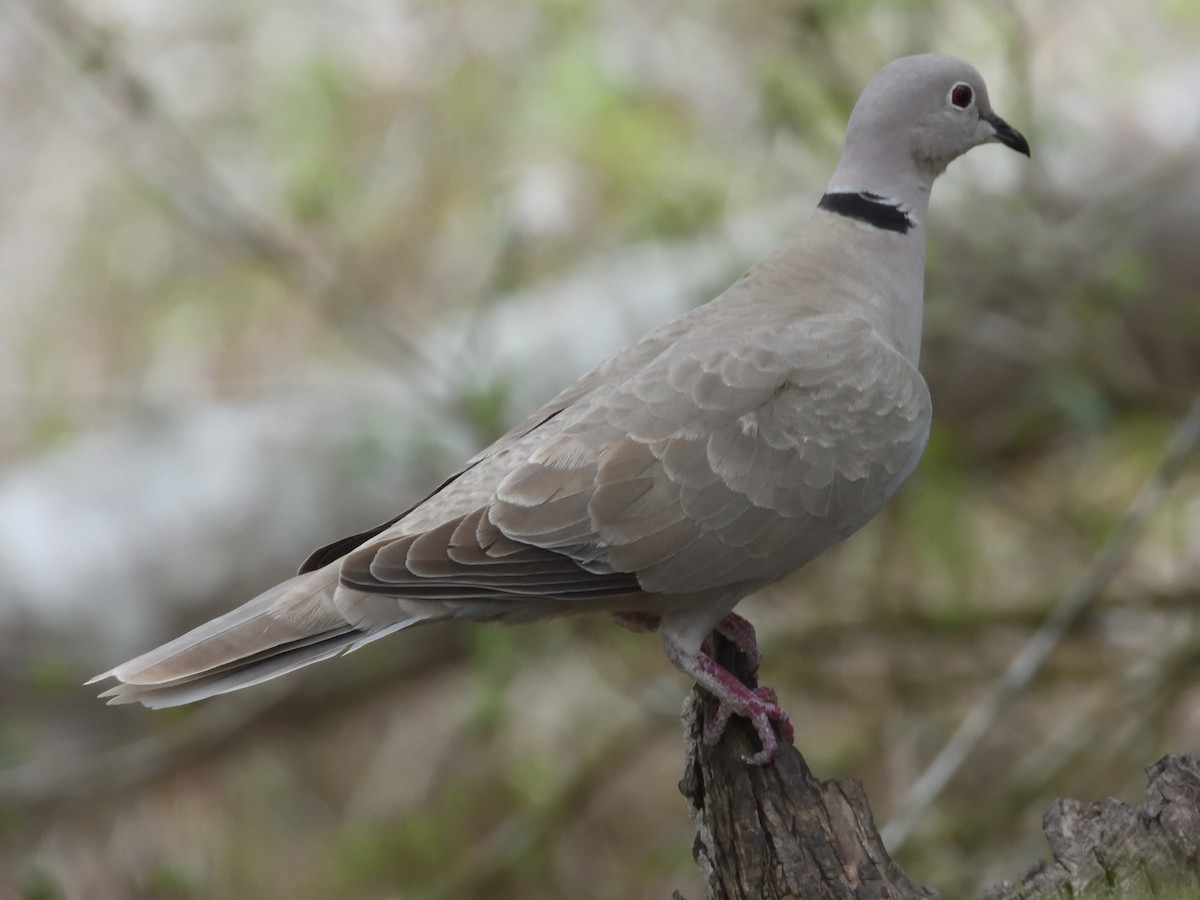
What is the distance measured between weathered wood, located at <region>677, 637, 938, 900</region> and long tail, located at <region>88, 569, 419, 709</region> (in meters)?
0.71

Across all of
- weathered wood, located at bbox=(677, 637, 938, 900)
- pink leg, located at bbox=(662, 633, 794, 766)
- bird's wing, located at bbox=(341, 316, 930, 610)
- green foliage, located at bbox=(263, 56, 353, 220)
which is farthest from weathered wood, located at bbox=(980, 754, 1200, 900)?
green foliage, located at bbox=(263, 56, 353, 220)

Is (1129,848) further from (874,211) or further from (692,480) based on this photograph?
(874,211)

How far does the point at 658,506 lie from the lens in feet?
9.74

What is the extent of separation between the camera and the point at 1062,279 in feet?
16.5

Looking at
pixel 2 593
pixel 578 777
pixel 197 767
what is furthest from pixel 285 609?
pixel 197 767

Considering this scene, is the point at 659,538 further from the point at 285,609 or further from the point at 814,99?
the point at 814,99

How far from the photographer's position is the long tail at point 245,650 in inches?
108

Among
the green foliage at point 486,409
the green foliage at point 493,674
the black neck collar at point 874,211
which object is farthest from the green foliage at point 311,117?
the black neck collar at point 874,211

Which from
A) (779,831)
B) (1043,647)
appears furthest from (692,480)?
(1043,647)

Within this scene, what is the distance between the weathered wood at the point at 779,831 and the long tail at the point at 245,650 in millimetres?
714

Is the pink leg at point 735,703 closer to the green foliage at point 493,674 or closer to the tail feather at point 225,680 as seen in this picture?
the tail feather at point 225,680

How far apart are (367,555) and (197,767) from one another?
3653 mm

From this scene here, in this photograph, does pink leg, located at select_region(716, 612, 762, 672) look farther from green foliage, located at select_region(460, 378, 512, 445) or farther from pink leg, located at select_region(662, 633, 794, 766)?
green foliage, located at select_region(460, 378, 512, 445)

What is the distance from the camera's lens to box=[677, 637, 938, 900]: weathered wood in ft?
8.34
